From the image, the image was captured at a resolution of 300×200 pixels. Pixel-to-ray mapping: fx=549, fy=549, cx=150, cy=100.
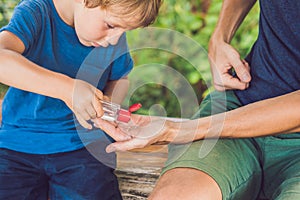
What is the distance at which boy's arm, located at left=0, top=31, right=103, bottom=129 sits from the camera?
1.11 metres

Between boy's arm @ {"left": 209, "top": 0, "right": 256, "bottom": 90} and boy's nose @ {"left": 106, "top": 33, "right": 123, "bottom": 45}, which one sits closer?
boy's nose @ {"left": 106, "top": 33, "right": 123, "bottom": 45}

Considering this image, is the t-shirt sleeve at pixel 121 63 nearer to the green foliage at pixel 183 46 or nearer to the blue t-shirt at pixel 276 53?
the blue t-shirt at pixel 276 53

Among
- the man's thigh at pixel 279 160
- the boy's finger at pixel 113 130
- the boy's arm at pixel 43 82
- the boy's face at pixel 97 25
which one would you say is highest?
the boy's face at pixel 97 25

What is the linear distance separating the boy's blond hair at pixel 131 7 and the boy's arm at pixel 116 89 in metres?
0.27

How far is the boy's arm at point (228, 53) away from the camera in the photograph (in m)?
1.39

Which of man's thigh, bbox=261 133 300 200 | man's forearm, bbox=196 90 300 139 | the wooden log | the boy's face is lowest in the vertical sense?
the wooden log

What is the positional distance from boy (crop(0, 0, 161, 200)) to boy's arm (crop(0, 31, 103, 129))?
18mm

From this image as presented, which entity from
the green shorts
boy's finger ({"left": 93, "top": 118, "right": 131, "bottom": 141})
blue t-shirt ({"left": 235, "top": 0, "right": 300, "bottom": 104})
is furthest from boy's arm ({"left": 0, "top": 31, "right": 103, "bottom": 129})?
blue t-shirt ({"left": 235, "top": 0, "right": 300, "bottom": 104})

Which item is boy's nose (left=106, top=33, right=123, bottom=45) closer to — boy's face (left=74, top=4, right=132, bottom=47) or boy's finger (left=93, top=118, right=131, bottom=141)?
boy's face (left=74, top=4, right=132, bottom=47)

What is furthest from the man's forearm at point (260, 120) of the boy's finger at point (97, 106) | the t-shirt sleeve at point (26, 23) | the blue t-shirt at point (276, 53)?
the t-shirt sleeve at point (26, 23)

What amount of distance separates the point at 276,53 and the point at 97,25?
0.44 metres

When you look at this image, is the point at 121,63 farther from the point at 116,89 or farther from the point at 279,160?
the point at 279,160

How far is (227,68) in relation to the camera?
142 centimetres

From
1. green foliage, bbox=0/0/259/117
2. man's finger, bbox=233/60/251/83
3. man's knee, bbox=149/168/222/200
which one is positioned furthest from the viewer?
green foliage, bbox=0/0/259/117
